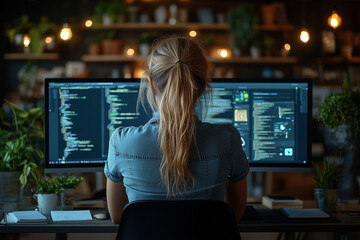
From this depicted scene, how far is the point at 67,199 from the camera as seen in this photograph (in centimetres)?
207

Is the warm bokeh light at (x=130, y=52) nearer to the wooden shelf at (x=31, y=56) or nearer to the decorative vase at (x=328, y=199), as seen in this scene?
the wooden shelf at (x=31, y=56)

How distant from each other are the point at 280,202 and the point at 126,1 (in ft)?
14.6

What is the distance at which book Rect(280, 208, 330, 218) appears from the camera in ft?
6.33

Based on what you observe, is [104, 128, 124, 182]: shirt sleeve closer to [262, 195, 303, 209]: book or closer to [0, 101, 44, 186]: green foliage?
[0, 101, 44, 186]: green foliage

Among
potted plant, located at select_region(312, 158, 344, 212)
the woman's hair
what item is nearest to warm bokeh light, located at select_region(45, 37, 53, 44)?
potted plant, located at select_region(312, 158, 344, 212)

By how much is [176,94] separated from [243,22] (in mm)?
4522

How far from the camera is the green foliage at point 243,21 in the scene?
19.2 feet

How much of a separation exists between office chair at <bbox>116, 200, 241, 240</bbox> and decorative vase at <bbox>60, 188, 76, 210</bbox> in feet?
2.44

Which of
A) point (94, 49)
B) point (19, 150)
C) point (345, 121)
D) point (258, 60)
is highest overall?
point (94, 49)

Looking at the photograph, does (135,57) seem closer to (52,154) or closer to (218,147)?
(52,154)

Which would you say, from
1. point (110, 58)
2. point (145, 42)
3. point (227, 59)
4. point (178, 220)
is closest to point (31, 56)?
point (110, 58)

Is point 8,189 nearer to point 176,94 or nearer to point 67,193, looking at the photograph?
point 67,193

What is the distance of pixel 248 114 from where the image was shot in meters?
2.17

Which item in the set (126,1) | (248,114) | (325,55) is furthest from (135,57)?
(248,114)
